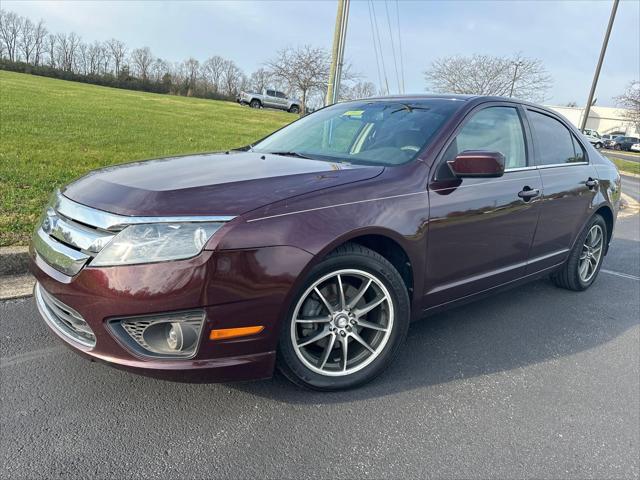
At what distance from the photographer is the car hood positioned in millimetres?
2111

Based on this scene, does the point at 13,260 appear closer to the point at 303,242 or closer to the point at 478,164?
the point at 303,242

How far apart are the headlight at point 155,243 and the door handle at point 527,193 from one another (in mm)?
2247

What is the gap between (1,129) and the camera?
8.88 metres

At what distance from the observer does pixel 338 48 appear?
29.1 ft

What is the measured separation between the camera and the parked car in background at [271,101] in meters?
39.4

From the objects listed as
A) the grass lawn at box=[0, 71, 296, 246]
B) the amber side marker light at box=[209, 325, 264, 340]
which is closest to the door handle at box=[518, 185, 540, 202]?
the amber side marker light at box=[209, 325, 264, 340]

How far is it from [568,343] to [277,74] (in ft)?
104

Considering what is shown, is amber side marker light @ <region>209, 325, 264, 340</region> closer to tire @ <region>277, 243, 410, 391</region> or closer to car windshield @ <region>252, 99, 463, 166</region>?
tire @ <region>277, 243, 410, 391</region>

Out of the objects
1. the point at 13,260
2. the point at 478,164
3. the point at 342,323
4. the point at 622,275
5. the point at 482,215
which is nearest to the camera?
the point at 342,323

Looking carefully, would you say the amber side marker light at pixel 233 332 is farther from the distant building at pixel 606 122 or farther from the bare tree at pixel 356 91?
the distant building at pixel 606 122

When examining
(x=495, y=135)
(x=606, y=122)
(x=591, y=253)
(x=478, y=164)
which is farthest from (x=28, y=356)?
(x=606, y=122)

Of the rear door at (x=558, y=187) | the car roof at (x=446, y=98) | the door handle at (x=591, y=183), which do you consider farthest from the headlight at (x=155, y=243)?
the door handle at (x=591, y=183)

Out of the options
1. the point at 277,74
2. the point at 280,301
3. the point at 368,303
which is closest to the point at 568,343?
the point at 368,303

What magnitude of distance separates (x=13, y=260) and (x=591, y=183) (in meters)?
4.76
